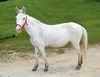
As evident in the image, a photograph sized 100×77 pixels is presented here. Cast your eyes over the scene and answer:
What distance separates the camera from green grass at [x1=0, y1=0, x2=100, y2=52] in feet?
48.1

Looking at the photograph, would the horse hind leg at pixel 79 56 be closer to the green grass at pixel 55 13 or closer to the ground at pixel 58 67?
the ground at pixel 58 67

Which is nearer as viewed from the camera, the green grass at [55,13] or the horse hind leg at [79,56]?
the horse hind leg at [79,56]

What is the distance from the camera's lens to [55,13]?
19.4 metres

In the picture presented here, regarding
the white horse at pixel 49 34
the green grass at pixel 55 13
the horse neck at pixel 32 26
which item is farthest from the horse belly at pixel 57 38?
the green grass at pixel 55 13

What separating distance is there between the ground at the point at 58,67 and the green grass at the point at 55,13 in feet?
9.97

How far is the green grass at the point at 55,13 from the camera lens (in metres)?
14.7

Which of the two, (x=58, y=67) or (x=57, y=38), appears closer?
(x=57, y=38)

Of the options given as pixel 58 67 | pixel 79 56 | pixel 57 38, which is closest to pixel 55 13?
pixel 58 67

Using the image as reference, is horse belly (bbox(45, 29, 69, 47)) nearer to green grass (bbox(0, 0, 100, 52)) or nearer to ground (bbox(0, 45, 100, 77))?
ground (bbox(0, 45, 100, 77))

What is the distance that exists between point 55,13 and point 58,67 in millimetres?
11015

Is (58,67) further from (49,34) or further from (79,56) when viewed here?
(49,34)

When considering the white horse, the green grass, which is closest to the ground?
the white horse

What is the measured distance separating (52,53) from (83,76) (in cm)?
315

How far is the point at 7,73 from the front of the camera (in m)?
8.48
